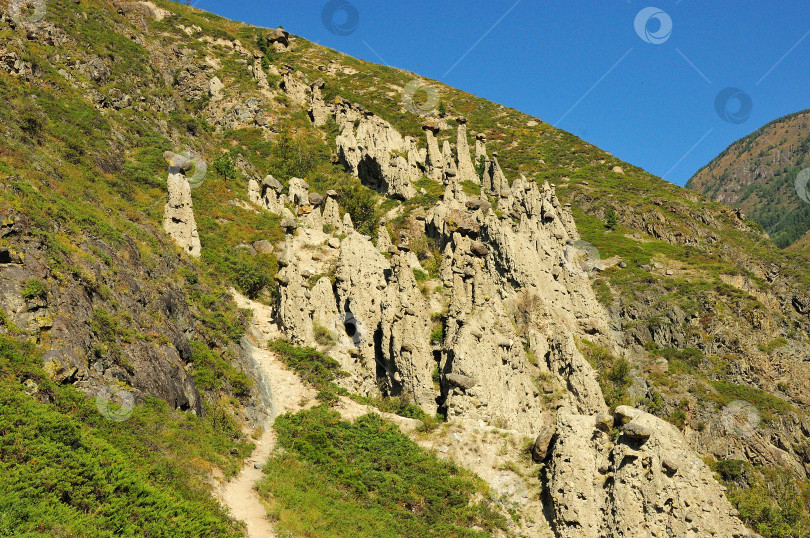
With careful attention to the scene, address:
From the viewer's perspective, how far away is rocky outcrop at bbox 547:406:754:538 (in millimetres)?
15805

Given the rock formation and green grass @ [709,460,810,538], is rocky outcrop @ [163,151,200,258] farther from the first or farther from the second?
green grass @ [709,460,810,538]

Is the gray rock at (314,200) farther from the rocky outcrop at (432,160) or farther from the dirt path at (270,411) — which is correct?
the rocky outcrop at (432,160)

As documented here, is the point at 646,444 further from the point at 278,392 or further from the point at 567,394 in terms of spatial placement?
the point at 278,392

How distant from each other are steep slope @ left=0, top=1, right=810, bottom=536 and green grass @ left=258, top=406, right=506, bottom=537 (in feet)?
1.02

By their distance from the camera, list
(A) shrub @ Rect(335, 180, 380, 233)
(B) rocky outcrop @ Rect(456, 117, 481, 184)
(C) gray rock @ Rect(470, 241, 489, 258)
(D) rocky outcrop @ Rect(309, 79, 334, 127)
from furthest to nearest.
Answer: (D) rocky outcrop @ Rect(309, 79, 334, 127) < (B) rocky outcrop @ Rect(456, 117, 481, 184) < (A) shrub @ Rect(335, 180, 380, 233) < (C) gray rock @ Rect(470, 241, 489, 258)

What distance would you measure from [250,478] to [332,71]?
312 ft

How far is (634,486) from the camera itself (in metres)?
16.4

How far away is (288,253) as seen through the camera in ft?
89.2

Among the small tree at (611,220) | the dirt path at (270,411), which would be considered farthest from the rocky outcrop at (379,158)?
the dirt path at (270,411)

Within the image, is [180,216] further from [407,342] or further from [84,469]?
[84,469]

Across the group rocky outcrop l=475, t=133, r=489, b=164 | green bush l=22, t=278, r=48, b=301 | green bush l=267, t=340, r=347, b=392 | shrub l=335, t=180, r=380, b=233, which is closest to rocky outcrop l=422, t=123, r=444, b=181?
rocky outcrop l=475, t=133, r=489, b=164

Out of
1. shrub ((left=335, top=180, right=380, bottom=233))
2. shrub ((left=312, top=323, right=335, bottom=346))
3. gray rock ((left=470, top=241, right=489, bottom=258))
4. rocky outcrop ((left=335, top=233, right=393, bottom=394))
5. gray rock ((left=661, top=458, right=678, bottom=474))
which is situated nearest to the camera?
gray rock ((left=661, top=458, right=678, bottom=474))

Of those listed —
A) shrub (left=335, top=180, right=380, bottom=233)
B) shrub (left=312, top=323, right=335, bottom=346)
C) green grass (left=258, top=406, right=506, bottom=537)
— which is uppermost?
shrub (left=335, top=180, right=380, bottom=233)

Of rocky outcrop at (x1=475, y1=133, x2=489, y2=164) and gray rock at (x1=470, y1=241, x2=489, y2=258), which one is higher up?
rocky outcrop at (x1=475, y1=133, x2=489, y2=164)
